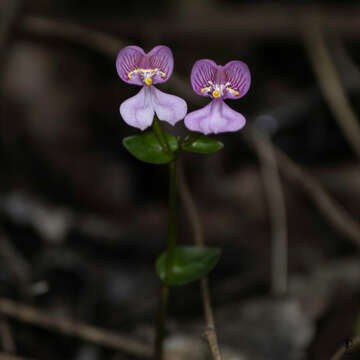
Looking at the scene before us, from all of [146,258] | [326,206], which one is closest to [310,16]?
[326,206]

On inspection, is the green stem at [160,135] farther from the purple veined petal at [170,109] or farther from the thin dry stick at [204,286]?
the thin dry stick at [204,286]

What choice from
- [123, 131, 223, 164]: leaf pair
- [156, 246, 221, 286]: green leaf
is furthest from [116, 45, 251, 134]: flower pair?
[156, 246, 221, 286]: green leaf

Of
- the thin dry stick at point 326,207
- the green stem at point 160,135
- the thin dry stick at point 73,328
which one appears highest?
the thin dry stick at point 326,207

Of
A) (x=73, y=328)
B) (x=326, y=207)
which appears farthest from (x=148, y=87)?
(x=326, y=207)

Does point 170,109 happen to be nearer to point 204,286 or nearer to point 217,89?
point 217,89

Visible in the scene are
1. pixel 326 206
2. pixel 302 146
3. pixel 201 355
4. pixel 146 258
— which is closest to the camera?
pixel 201 355

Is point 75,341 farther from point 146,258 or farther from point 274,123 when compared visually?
point 274,123

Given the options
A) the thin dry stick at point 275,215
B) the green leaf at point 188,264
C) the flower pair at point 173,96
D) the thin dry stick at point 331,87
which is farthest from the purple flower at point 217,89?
the thin dry stick at point 331,87

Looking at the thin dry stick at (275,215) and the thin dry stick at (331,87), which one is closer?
the thin dry stick at (275,215)
